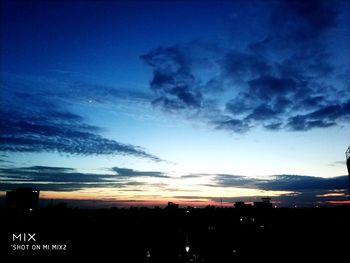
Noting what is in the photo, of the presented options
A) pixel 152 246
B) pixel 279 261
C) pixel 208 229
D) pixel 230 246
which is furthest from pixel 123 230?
pixel 279 261

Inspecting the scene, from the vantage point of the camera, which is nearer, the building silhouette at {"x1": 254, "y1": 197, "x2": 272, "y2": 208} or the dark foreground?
the dark foreground

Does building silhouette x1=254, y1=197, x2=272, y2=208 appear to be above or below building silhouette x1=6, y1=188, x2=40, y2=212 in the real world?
below

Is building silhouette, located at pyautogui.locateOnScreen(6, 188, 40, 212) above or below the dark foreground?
above

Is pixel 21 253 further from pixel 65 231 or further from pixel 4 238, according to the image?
pixel 65 231

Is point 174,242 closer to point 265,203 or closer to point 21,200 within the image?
Result: point 21,200

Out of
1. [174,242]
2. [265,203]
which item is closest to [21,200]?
[174,242]

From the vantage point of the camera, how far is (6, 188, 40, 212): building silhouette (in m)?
110

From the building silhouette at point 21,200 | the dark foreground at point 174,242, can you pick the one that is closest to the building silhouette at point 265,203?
the dark foreground at point 174,242

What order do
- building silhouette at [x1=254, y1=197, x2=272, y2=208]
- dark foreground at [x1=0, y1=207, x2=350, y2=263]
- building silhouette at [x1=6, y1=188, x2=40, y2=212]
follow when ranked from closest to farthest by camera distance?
dark foreground at [x1=0, y1=207, x2=350, y2=263], building silhouette at [x1=6, y1=188, x2=40, y2=212], building silhouette at [x1=254, y1=197, x2=272, y2=208]

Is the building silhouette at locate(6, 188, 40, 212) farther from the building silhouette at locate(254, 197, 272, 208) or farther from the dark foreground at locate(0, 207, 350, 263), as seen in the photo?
the building silhouette at locate(254, 197, 272, 208)

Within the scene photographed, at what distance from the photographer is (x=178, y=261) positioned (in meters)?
57.1

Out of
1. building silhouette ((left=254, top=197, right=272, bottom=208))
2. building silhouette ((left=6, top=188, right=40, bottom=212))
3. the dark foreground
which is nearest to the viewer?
the dark foreground

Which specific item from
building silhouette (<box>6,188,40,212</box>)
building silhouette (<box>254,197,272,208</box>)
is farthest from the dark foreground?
building silhouette (<box>254,197,272,208</box>)

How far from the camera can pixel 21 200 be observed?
4350 inches
